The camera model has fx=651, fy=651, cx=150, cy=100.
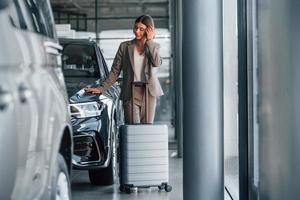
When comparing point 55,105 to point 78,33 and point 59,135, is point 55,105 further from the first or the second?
point 78,33

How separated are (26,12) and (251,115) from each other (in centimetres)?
249

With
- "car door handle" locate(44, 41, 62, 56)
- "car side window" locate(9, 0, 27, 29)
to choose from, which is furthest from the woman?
"car side window" locate(9, 0, 27, 29)

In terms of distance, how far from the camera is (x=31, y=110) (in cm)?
294

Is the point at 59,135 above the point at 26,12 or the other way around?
the other way around

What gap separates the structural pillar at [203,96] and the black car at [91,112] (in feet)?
6.08

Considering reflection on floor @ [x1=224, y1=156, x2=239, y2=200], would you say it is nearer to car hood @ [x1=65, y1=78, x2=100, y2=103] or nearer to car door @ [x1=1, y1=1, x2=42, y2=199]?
car hood @ [x1=65, y1=78, x2=100, y2=103]

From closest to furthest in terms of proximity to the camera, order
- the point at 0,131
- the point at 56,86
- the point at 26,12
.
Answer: the point at 0,131
the point at 26,12
the point at 56,86

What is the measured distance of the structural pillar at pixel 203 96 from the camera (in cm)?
504

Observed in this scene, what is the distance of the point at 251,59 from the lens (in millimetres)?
5328

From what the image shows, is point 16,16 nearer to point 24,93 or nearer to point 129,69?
point 24,93

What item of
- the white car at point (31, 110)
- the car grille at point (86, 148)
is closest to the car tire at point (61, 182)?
the white car at point (31, 110)

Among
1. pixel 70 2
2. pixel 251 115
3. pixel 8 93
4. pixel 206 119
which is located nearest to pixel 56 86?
pixel 8 93

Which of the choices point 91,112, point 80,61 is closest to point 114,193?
point 91,112

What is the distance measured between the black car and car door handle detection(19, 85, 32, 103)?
3.74 m
